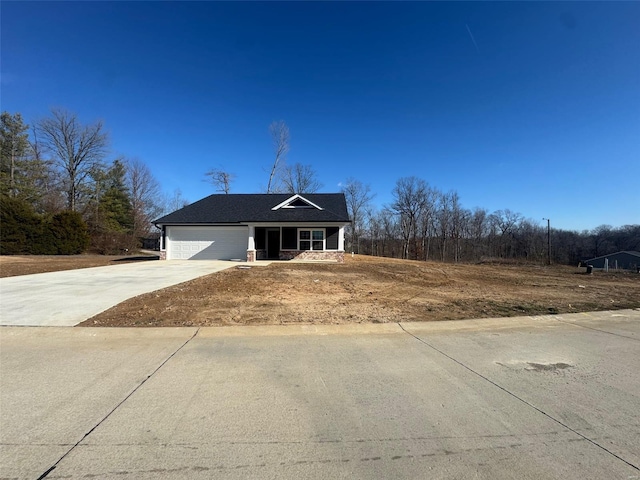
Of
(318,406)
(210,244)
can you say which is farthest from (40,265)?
(318,406)

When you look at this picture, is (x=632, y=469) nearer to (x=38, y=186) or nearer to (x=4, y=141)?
(x=38, y=186)

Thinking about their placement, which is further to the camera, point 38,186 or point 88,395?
point 38,186

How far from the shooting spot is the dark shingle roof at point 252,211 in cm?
2158

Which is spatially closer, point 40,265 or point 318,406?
point 318,406

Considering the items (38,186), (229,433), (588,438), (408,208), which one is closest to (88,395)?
(229,433)

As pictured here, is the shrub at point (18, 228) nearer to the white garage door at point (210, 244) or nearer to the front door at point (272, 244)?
the white garage door at point (210, 244)

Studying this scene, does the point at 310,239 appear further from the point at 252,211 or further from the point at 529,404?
the point at 529,404

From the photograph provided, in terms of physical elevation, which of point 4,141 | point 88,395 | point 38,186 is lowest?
point 88,395

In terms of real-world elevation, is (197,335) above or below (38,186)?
below

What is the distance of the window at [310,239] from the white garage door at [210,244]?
4053 mm

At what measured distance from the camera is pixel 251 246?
21.0 metres

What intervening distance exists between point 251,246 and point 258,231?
2.13 m

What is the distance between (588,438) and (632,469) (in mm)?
359

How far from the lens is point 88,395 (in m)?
3.35
